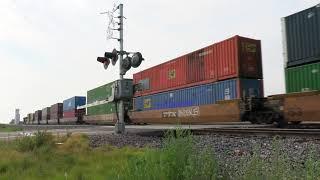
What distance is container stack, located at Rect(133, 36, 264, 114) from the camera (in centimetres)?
2233

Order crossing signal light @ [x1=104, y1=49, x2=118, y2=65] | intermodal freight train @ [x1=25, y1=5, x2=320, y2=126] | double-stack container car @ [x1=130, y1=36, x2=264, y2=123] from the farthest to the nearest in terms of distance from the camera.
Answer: double-stack container car @ [x1=130, y1=36, x2=264, y2=123] → crossing signal light @ [x1=104, y1=49, x2=118, y2=65] → intermodal freight train @ [x1=25, y1=5, x2=320, y2=126]

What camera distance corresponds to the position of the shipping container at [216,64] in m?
22.7

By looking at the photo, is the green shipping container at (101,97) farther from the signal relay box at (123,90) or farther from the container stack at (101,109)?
the signal relay box at (123,90)

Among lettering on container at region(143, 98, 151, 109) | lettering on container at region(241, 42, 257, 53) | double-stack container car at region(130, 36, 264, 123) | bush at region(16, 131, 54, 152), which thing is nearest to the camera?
bush at region(16, 131, 54, 152)

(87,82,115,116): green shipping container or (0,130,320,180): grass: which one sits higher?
(87,82,115,116): green shipping container

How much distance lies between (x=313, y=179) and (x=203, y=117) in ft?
68.8

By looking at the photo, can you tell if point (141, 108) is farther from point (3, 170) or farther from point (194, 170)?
point (194, 170)

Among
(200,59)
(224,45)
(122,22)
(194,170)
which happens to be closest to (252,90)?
(224,45)

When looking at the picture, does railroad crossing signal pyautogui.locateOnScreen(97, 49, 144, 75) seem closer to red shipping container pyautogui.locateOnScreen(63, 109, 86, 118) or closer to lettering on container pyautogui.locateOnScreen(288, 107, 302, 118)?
lettering on container pyautogui.locateOnScreen(288, 107, 302, 118)

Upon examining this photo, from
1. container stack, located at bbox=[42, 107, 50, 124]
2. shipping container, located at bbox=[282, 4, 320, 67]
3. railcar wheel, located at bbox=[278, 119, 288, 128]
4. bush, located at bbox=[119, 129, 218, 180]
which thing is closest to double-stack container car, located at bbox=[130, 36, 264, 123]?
railcar wheel, located at bbox=[278, 119, 288, 128]

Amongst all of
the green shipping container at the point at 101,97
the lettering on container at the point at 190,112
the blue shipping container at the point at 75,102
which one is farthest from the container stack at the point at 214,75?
the blue shipping container at the point at 75,102

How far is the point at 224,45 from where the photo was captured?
23688mm

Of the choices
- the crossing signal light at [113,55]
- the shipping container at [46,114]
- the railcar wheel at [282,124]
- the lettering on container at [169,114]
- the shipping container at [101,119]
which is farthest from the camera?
the shipping container at [46,114]

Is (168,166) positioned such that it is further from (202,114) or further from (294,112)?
(202,114)
